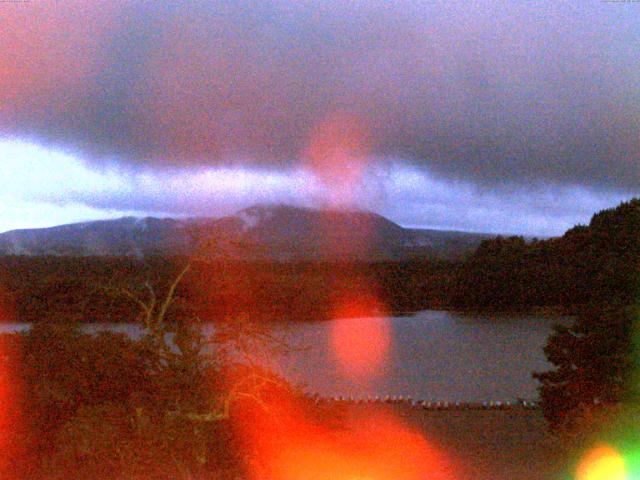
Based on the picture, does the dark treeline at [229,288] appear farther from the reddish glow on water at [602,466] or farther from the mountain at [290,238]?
the reddish glow on water at [602,466]

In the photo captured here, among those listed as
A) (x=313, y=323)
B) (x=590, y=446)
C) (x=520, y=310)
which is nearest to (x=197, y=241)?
(x=590, y=446)

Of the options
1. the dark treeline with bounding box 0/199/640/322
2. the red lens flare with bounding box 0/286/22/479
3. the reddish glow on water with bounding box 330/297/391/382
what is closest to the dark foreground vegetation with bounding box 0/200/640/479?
the red lens flare with bounding box 0/286/22/479

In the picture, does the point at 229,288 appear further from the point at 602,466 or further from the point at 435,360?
the point at 602,466

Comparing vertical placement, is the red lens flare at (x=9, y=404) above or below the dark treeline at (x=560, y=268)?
below

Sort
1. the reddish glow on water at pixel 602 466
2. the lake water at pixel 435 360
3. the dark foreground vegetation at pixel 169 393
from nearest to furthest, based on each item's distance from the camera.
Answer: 1. the reddish glow on water at pixel 602 466
2. the dark foreground vegetation at pixel 169 393
3. the lake water at pixel 435 360

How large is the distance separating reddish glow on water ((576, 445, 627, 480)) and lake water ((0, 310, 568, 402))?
4.54 m

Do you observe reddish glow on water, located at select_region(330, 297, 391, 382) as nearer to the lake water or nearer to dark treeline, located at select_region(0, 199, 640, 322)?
the lake water

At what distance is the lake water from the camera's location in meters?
15.7

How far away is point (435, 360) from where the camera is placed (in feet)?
61.8

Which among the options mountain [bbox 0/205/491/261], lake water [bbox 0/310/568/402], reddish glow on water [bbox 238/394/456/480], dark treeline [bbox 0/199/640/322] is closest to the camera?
reddish glow on water [bbox 238/394/456/480]

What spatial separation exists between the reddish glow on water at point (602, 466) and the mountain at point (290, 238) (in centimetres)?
1259

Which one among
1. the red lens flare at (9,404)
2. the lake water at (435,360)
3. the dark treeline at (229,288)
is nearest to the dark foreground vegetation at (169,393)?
the red lens flare at (9,404)

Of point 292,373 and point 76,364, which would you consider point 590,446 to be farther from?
point 292,373

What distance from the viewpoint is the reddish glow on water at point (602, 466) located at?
8.64 meters
